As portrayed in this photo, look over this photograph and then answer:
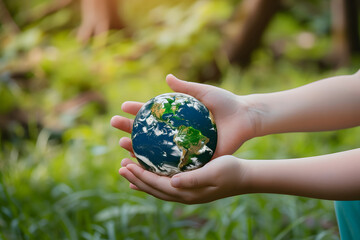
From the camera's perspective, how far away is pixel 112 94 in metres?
5.45

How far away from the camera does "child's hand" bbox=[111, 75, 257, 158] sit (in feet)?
5.99

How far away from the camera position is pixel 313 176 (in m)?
1.35

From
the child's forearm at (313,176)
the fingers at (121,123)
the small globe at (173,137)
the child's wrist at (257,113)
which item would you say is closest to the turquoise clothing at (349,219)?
the child's forearm at (313,176)

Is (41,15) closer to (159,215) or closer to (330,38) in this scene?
(330,38)

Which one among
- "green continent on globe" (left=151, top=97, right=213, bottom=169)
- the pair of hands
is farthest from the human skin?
"green continent on globe" (left=151, top=97, right=213, bottom=169)

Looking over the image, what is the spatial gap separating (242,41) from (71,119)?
9.36ft

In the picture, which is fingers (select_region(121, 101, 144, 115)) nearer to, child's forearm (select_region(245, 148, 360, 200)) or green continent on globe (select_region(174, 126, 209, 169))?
green continent on globe (select_region(174, 126, 209, 169))

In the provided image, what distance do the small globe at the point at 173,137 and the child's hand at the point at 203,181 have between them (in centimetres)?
9

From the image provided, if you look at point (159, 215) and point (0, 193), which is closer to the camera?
point (159, 215)

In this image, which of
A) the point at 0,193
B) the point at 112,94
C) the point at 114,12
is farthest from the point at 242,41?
the point at 0,193

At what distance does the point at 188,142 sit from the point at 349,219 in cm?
75

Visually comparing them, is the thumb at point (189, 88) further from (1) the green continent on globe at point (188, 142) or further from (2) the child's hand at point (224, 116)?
(1) the green continent on globe at point (188, 142)

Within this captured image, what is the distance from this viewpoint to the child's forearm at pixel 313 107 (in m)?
1.73

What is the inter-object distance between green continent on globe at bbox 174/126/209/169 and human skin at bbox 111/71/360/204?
0.13m
